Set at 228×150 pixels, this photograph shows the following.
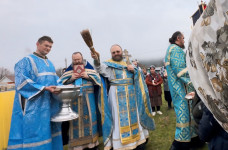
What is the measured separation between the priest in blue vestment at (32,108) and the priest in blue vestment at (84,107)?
59 centimetres

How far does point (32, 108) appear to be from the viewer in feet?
8.11

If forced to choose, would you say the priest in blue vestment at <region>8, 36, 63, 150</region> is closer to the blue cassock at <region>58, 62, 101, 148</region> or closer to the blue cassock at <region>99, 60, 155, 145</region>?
the blue cassock at <region>58, 62, 101, 148</region>

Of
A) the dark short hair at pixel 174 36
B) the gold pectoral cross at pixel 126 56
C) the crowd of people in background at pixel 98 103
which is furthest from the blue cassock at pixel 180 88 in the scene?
the gold pectoral cross at pixel 126 56

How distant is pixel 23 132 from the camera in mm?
2385

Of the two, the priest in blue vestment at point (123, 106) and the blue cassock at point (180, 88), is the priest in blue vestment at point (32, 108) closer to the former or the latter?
the priest in blue vestment at point (123, 106)

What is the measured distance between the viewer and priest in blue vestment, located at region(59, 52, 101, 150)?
10.9 ft

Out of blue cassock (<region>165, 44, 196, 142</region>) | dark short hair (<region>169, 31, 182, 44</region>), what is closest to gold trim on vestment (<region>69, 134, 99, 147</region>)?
blue cassock (<region>165, 44, 196, 142</region>)

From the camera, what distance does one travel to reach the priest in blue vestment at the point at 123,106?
310cm

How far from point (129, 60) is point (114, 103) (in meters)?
0.95

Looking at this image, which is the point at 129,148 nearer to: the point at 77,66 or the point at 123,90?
the point at 123,90

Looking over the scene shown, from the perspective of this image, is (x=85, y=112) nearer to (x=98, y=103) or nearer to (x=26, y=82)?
(x=98, y=103)

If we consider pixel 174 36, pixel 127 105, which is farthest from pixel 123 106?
pixel 174 36

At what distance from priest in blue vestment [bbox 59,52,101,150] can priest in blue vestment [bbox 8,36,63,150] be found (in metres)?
0.59

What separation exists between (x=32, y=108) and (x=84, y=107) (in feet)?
3.92
